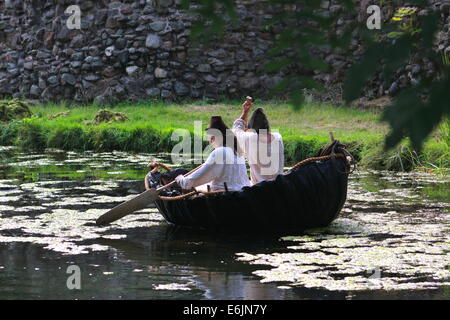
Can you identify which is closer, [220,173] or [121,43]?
[220,173]

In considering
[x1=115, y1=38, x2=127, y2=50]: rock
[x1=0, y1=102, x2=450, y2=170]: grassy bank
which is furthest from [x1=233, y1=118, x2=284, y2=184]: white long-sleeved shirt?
[x1=115, y1=38, x2=127, y2=50]: rock

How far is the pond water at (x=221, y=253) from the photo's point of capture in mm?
5703

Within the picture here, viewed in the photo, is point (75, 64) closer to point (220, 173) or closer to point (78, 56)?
point (78, 56)

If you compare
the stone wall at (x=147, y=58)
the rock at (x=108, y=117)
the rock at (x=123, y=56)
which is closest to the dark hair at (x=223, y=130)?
the rock at (x=108, y=117)

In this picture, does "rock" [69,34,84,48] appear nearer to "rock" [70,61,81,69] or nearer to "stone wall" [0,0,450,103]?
"stone wall" [0,0,450,103]

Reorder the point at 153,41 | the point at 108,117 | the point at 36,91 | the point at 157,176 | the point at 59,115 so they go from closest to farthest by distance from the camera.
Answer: the point at 157,176 → the point at 108,117 → the point at 59,115 → the point at 153,41 → the point at 36,91

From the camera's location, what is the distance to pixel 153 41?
17984 mm

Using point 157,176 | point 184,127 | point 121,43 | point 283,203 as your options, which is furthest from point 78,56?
point 283,203

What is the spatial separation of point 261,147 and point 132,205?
1299 millimetres

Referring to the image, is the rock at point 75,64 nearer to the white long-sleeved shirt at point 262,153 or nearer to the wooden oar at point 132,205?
the wooden oar at point 132,205

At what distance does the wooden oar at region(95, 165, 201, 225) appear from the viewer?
311 inches

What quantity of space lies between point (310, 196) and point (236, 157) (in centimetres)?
77

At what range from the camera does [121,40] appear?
18.3 m
